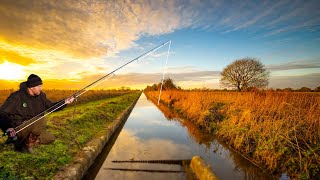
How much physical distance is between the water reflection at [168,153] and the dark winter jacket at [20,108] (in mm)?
2273

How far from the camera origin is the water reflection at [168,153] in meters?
5.93

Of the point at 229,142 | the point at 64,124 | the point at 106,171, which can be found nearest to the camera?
the point at 106,171

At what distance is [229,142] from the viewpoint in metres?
8.69

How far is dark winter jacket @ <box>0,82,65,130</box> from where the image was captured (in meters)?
4.95

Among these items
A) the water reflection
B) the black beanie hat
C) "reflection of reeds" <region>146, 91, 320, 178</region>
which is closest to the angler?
the black beanie hat

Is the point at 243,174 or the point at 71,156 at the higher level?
the point at 71,156

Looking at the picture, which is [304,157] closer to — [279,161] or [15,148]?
[279,161]

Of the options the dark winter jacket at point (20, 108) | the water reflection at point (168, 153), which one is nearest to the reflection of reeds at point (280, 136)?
the water reflection at point (168, 153)

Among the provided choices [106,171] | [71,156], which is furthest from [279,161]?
[71,156]

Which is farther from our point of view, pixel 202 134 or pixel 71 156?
pixel 202 134

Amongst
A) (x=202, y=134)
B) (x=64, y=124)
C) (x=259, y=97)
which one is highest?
(x=259, y=97)

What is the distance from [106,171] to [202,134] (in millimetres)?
5651

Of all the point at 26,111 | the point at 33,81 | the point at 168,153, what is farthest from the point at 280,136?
→ the point at 26,111

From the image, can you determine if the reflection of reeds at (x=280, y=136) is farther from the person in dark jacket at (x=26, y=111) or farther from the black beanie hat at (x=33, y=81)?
the black beanie hat at (x=33, y=81)
